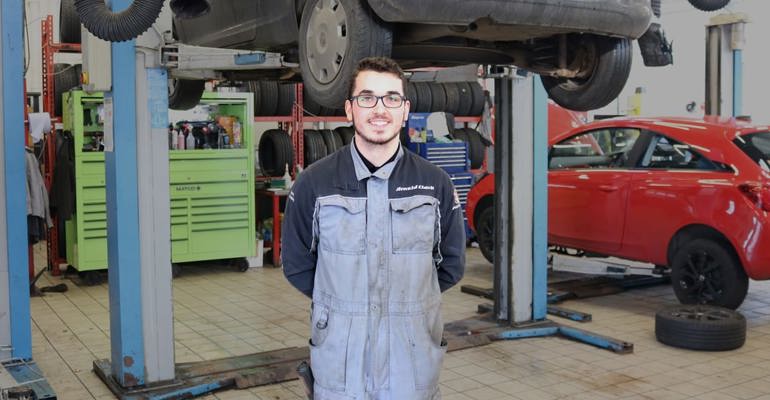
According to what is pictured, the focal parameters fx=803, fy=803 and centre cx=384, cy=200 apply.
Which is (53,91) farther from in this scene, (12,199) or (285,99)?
(12,199)

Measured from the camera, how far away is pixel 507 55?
409 centimetres

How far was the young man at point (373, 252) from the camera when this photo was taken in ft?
7.54

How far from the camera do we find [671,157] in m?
6.11

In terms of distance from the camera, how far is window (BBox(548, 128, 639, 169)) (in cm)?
657

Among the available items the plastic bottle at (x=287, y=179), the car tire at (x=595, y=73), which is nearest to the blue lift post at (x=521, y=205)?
the car tire at (x=595, y=73)

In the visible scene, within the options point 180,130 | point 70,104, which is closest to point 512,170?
point 180,130

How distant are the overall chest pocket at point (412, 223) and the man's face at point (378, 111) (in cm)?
20

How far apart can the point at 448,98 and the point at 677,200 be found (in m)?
4.13

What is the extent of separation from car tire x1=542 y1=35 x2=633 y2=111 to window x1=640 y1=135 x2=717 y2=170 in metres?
2.18

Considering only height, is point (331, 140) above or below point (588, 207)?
above

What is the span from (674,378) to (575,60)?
196 cm

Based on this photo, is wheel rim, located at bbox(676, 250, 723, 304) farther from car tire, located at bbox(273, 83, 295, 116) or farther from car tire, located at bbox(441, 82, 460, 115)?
car tire, located at bbox(273, 83, 295, 116)

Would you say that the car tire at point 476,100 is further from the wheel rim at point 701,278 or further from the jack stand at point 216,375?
the jack stand at point 216,375

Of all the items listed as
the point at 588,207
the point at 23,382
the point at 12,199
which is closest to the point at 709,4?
the point at 588,207
